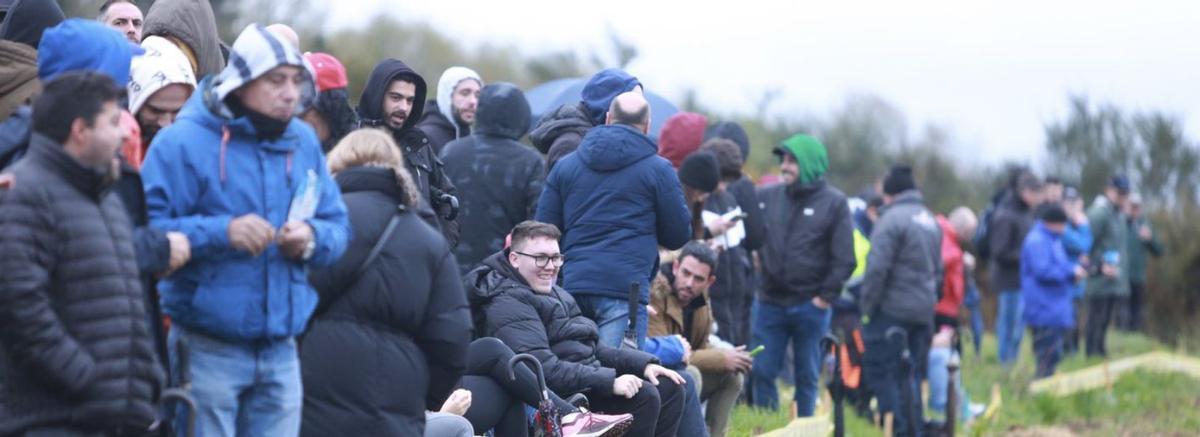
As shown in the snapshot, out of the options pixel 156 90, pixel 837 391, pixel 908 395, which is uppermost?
pixel 156 90

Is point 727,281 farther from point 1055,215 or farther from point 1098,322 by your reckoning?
point 1098,322

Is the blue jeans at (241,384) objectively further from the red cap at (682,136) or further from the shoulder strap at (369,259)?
the red cap at (682,136)

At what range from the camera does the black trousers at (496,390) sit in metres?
7.57

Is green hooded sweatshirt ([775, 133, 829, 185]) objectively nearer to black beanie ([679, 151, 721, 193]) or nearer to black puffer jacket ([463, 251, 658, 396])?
black beanie ([679, 151, 721, 193])

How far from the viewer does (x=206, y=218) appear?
5293 mm

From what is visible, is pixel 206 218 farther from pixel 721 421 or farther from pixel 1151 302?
pixel 1151 302

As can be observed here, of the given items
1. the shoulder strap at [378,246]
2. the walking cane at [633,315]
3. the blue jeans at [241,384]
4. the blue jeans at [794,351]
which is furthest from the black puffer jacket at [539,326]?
the blue jeans at [794,351]

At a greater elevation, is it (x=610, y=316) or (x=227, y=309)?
(x=227, y=309)

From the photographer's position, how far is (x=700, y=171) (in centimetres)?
1024

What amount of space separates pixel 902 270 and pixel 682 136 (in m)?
3.17

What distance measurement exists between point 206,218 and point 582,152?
3.87 m

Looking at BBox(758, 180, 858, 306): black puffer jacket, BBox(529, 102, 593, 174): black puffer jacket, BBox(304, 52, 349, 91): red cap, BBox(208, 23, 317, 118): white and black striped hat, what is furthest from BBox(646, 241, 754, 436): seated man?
BBox(208, 23, 317, 118): white and black striped hat

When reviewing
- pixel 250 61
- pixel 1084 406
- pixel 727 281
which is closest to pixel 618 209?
pixel 727 281

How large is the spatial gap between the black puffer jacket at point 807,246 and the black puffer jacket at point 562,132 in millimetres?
2726
